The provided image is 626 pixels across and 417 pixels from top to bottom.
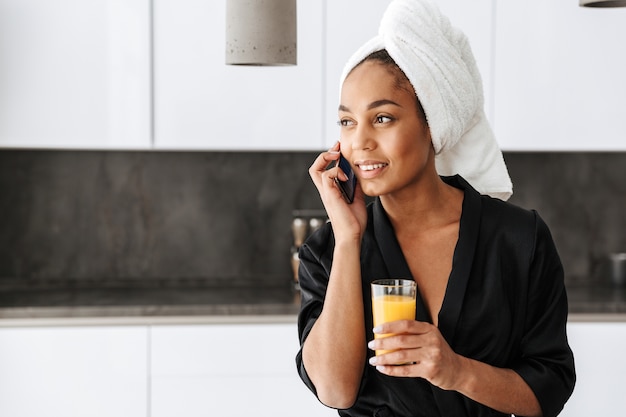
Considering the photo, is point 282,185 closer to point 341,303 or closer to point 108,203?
point 108,203

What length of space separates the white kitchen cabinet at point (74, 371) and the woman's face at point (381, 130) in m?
1.81

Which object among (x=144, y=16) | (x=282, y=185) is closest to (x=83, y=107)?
(x=144, y=16)

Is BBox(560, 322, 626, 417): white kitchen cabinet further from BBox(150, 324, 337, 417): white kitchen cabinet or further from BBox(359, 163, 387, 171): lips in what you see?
BBox(359, 163, 387, 171): lips

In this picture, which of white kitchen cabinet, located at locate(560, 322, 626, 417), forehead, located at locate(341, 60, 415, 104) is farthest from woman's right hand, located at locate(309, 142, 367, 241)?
white kitchen cabinet, located at locate(560, 322, 626, 417)

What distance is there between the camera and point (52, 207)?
3.66 m

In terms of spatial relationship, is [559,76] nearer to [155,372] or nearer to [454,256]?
[155,372]

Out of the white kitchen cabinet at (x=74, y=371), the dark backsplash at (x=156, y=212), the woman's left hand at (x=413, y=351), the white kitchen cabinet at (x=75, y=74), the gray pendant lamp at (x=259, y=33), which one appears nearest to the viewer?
the woman's left hand at (x=413, y=351)

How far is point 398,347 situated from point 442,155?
49cm

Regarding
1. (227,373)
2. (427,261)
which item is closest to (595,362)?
(227,373)

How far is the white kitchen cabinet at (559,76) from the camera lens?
3.32 meters

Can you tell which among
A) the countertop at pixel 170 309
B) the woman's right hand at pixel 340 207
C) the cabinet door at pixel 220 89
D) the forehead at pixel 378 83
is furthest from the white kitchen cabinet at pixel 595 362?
the forehead at pixel 378 83

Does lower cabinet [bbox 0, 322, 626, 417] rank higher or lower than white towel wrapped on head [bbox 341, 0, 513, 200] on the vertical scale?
lower

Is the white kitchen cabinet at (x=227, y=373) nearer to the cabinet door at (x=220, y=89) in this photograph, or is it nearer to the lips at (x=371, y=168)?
the cabinet door at (x=220, y=89)

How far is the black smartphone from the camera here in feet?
4.97
